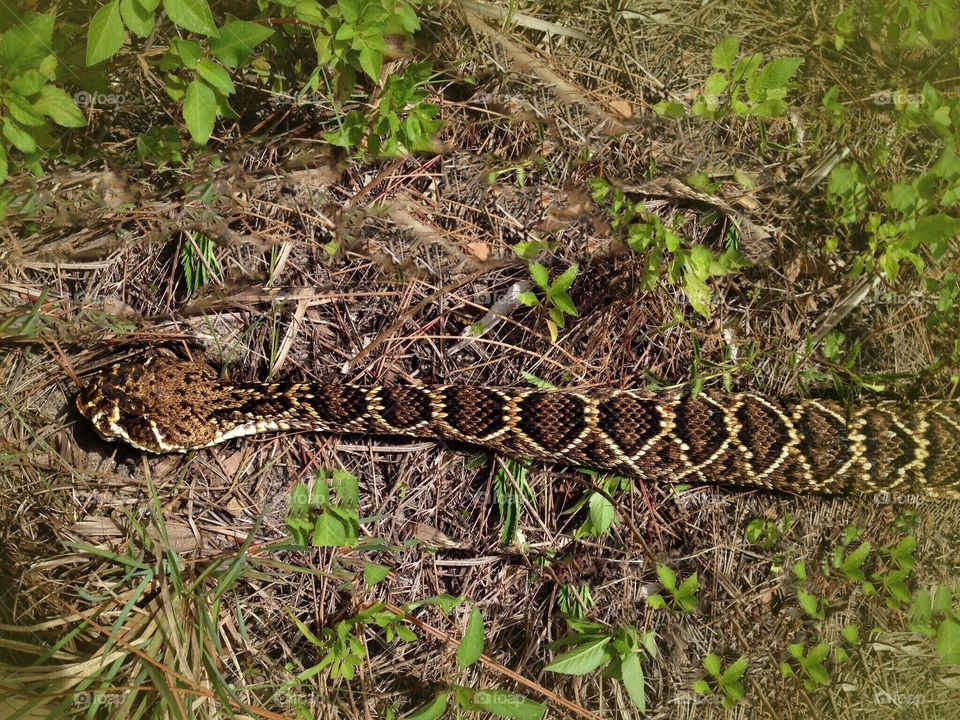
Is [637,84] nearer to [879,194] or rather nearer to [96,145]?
[879,194]

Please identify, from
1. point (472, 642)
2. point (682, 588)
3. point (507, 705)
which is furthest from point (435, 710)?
point (682, 588)

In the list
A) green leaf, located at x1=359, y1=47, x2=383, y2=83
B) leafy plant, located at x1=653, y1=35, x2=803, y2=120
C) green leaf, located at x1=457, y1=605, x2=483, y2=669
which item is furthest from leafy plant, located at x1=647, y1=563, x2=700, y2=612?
green leaf, located at x1=359, y1=47, x2=383, y2=83

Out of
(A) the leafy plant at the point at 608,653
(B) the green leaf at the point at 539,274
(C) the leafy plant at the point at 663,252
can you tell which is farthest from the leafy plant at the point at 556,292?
(A) the leafy plant at the point at 608,653

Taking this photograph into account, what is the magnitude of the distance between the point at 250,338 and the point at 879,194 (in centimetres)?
346

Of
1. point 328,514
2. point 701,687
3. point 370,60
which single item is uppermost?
point 370,60

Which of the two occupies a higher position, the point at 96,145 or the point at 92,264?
the point at 96,145

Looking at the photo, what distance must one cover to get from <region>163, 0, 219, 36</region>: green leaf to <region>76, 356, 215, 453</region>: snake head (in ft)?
5.31

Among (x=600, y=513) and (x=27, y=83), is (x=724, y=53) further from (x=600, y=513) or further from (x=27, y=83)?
(x=27, y=83)

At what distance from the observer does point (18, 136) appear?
2.81 meters

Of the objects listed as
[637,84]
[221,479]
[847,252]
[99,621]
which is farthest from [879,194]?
[99,621]

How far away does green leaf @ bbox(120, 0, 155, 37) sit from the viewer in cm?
256

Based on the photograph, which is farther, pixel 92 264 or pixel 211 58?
pixel 92 264

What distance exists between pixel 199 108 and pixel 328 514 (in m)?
1.94

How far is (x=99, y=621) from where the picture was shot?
319cm
